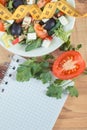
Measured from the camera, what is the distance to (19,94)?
40.7 inches

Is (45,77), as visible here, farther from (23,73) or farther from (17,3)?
(17,3)

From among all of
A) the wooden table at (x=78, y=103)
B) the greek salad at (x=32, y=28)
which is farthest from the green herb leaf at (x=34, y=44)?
the wooden table at (x=78, y=103)

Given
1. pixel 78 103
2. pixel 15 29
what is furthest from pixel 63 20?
pixel 78 103

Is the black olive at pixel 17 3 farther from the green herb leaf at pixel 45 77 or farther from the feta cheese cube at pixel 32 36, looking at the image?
the green herb leaf at pixel 45 77

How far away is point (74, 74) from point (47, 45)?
0.43ft

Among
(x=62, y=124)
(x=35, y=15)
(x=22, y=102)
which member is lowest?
(x=62, y=124)

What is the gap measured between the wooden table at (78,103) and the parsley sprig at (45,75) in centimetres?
5

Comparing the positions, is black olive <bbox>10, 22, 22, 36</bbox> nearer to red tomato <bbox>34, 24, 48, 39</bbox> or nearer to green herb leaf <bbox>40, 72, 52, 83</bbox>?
red tomato <bbox>34, 24, 48, 39</bbox>

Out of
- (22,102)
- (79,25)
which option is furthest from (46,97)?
(79,25)

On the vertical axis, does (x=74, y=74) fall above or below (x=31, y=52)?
below

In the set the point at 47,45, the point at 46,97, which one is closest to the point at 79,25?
the point at 47,45

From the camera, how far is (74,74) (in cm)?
101

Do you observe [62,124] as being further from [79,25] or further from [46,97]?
[79,25]

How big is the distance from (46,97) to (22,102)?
8 cm
